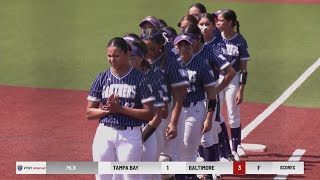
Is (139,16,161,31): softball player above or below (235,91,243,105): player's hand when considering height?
above

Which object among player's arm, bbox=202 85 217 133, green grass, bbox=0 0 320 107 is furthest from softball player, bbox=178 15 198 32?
green grass, bbox=0 0 320 107

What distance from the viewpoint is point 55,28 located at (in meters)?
21.4

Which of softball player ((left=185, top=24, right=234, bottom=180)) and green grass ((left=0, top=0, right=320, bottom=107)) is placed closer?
softball player ((left=185, top=24, right=234, bottom=180))

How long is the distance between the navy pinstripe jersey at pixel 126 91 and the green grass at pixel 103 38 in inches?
276

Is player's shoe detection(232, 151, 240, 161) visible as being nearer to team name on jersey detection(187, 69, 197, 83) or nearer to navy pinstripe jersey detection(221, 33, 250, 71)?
Answer: navy pinstripe jersey detection(221, 33, 250, 71)

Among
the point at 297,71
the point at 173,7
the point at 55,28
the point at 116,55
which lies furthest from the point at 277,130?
the point at 173,7

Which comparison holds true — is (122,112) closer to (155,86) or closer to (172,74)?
(155,86)

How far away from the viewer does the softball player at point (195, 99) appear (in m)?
8.81

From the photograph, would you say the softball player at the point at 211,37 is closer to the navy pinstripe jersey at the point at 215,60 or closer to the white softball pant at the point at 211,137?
the navy pinstripe jersey at the point at 215,60

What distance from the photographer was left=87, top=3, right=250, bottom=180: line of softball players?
24.0 feet

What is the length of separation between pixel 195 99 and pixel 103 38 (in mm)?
11528

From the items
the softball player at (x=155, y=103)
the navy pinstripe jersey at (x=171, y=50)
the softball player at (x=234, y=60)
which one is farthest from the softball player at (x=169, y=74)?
the softball player at (x=234, y=60)

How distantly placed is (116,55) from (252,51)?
11.7 meters

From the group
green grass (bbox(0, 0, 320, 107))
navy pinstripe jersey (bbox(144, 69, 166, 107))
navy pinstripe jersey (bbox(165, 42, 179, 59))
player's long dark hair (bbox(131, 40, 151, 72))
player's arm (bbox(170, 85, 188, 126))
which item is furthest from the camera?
green grass (bbox(0, 0, 320, 107))
